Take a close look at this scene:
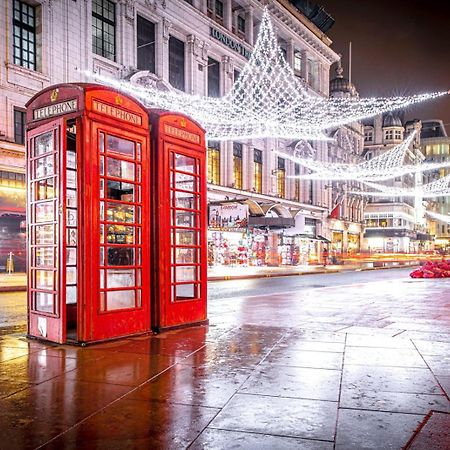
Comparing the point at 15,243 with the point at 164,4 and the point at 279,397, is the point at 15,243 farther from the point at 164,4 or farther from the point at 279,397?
the point at 279,397

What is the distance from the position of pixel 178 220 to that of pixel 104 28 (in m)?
22.8

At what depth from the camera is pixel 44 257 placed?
23.5 ft

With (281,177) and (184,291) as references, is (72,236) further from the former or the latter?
(281,177)

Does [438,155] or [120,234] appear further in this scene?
[438,155]

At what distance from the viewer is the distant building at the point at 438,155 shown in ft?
390

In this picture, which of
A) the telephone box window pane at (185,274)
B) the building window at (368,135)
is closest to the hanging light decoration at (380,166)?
the telephone box window pane at (185,274)

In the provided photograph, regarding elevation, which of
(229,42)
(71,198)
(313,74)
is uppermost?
(313,74)

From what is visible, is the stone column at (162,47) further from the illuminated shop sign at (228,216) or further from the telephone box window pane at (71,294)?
the telephone box window pane at (71,294)

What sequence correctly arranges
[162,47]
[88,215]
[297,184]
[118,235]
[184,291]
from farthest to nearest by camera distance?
[297,184] → [162,47] → [184,291] → [118,235] → [88,215]

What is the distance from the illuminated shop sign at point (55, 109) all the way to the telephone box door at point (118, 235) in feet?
1.39

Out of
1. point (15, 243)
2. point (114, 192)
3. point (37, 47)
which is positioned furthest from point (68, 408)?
point (37, 47)

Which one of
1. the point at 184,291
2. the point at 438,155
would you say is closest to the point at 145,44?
the point at 184,291

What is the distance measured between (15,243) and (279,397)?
70.2ft

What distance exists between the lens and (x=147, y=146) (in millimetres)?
7578
